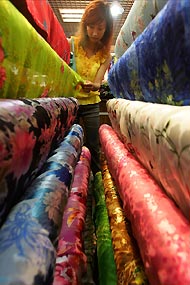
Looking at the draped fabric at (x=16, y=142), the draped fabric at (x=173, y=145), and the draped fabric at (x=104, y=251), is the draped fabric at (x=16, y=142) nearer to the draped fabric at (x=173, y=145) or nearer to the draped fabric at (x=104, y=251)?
the draped fabric at (x=173, y=145)

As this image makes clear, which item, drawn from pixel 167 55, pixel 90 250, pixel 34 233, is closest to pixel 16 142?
pixel 34 233

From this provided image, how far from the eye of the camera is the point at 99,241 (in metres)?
0.72

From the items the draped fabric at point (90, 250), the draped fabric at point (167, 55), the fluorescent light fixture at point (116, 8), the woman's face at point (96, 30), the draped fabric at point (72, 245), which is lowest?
the draped fabric at point (90, 250)

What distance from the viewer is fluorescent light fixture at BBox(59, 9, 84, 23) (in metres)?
4.38

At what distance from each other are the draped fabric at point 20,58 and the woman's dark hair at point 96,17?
0.97m

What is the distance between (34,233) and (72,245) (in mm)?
223

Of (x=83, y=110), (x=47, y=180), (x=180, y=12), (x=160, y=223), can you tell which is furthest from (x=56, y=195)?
(x=83, y=110)

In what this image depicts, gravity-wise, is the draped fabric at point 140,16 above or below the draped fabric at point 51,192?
above

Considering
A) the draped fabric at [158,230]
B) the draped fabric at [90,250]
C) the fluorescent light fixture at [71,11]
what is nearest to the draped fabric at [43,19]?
the draped fabric at [158,230]

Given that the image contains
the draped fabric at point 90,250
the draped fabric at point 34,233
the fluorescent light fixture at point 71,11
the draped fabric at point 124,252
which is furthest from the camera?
the fluorescent light fixture at point 71,11

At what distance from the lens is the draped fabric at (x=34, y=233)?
0.26 metres

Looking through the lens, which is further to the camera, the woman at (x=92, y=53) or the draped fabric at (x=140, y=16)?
the woman at (x=92, y=53)

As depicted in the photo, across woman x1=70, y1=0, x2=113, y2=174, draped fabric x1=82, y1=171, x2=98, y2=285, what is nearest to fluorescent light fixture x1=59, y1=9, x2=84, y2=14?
woman x1=70, y1=0, x2=113, y2=174

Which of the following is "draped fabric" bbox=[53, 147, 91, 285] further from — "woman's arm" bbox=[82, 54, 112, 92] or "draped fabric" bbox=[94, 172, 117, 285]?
"woman's arm" bbox=[82, 54, 112, 92]
